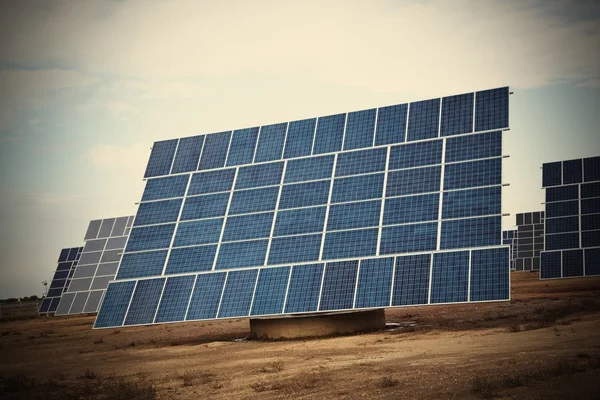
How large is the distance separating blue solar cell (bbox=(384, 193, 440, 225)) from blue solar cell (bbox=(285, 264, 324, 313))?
10.2 ft

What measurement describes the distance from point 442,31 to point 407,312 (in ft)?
74.6

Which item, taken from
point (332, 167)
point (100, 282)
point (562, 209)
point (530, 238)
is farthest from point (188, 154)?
A: point (530, 238)

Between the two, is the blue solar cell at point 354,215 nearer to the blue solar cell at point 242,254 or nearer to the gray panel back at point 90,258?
the blue solar cell at point 242,254

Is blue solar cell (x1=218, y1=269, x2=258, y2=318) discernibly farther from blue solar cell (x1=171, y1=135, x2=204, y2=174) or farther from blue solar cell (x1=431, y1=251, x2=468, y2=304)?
blue solar cell (x1=171, y1=135, x2=204, y2=174)

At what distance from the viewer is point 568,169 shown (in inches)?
1794

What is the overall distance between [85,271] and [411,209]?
122 ft

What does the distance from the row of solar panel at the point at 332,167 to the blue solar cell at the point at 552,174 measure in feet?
72.8

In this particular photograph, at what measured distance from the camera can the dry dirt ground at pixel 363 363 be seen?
15.3 metres

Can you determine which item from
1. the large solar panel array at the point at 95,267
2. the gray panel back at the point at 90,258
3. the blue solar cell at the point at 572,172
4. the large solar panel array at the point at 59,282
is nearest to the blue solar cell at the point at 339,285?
the blue solar cell at the point at 572,172

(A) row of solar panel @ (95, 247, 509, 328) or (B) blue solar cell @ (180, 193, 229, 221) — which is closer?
(A) row of solar panel @ (95, 247, 509, 328)

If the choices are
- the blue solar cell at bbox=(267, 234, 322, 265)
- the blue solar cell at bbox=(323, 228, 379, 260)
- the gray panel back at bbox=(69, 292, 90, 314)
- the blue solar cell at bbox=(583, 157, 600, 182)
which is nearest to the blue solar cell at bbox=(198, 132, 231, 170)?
the blue solar cell at bbox=(267, 234, 322, 265)

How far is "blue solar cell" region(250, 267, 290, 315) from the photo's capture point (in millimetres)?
24672

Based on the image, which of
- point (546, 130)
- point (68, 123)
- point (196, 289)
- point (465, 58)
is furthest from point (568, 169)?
point (68, 123)

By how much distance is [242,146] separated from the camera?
1223 inches
